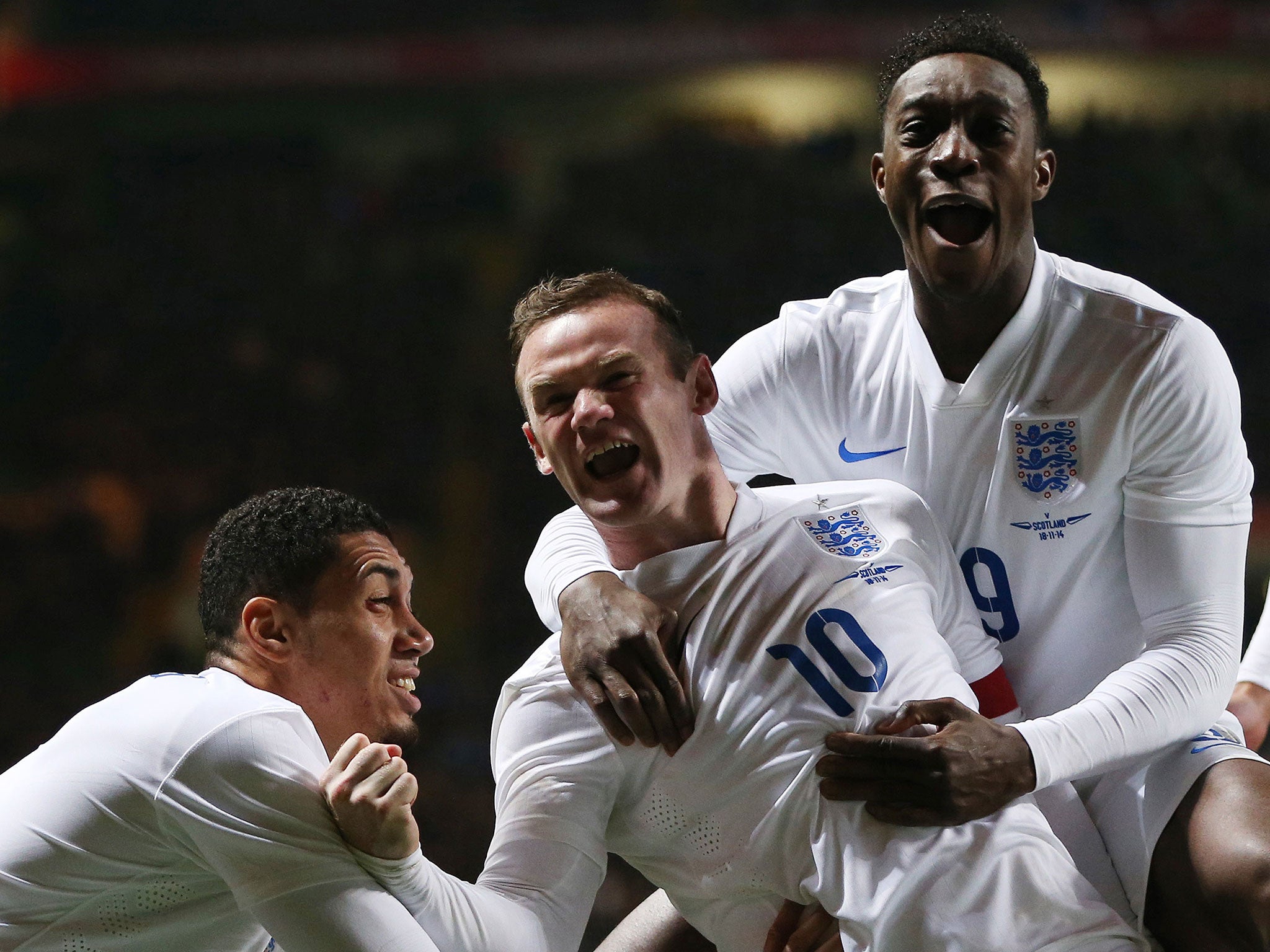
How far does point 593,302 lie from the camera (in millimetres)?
2365

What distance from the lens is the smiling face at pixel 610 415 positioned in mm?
2254

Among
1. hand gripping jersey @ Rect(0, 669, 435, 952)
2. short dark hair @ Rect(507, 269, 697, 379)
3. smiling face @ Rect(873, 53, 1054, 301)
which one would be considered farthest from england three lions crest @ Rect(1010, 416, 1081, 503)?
hand gripping jersey @ Rect(0, 669, 435, 952)

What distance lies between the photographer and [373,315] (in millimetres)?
9234

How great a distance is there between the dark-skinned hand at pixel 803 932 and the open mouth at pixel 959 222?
1129mm

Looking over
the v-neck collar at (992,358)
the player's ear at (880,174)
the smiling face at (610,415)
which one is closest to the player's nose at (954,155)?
the player's ear at (880,174)

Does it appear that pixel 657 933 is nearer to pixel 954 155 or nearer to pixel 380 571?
pixel 380 571

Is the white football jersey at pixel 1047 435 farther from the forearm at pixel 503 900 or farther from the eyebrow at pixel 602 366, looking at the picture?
the forearm at pixel 503 900

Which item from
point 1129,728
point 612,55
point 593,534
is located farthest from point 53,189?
point 1129,728

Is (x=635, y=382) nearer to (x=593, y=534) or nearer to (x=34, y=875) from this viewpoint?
(x=593, y=534)

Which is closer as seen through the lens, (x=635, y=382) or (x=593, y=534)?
(x=635, y=382)

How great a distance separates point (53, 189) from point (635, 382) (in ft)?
29.1

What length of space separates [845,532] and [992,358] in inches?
16.1

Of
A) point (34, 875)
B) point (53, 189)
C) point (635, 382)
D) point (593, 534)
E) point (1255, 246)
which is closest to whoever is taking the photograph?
point (34, 875)

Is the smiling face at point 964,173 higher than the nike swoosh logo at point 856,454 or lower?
higher
